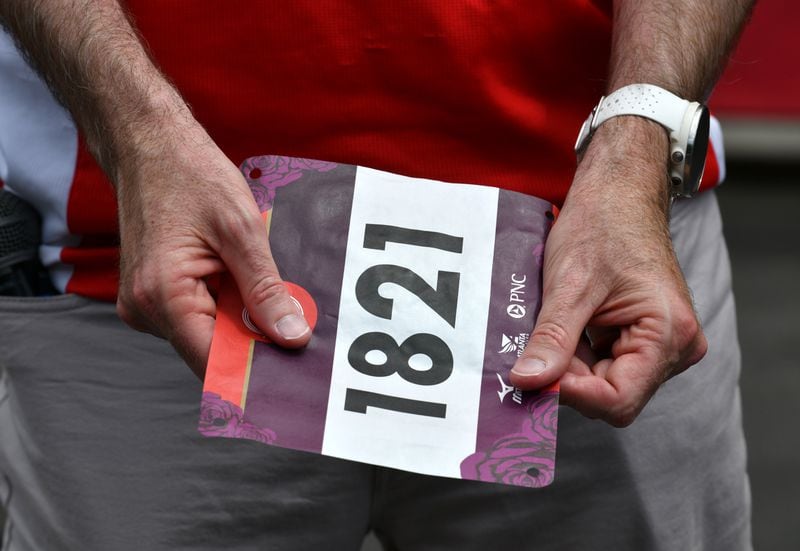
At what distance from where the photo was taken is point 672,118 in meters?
1.12

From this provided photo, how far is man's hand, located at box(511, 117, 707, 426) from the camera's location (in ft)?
3.17

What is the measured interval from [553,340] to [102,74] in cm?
55

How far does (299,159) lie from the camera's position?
1096mm

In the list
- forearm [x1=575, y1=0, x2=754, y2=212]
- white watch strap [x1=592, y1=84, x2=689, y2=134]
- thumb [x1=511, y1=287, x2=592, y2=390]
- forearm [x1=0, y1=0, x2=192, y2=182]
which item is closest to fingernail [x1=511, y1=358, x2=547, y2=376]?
thumb [x1=511, y1=287, x2=592, y2=390]

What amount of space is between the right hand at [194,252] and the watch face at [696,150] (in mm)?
476

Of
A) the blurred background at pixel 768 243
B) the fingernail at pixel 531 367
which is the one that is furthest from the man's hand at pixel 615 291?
the blurred background at pixel 768 243

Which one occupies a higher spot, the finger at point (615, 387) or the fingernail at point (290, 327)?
the fingernail at point (290, 327)

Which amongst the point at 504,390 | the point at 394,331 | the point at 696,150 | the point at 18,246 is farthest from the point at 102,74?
the point at 696,150

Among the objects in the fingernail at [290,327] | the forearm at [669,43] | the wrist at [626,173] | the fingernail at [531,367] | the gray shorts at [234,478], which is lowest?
the gray shorts at [234,478]

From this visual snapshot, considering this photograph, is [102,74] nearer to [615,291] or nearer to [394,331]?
[394,331]

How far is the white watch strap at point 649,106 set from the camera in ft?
3.68

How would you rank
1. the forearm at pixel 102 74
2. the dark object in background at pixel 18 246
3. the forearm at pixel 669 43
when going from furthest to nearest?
the dark object in background at pixel 18 246 < the forearm at pixel 669 43 < the forearm at pixel 102 74

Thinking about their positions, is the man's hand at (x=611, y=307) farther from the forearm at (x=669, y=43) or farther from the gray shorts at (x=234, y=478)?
the gray shorts at (x=234, y=478)

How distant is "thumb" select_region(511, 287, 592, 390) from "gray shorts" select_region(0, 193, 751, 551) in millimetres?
302
